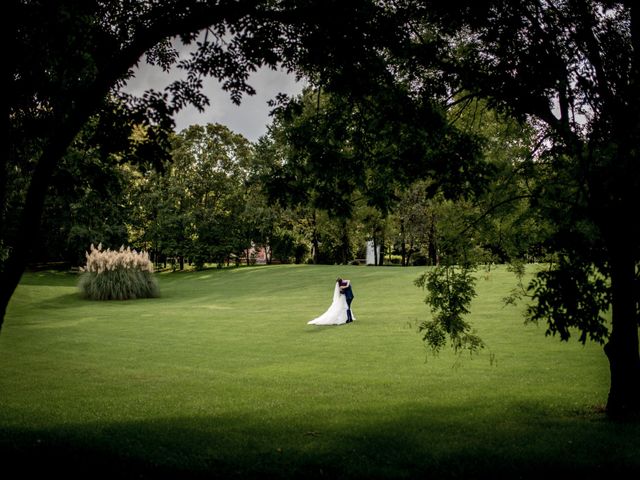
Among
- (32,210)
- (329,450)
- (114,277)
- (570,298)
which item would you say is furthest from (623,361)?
(114,277)

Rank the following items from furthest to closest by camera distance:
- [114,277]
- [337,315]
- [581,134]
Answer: [114,277] → [337,315] → [581,134]

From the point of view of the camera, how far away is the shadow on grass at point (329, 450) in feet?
20.0

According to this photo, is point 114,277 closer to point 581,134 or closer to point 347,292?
point 347,292

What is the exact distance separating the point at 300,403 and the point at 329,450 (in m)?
2.83

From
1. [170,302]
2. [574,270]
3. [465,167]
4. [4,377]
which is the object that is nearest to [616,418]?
[574,270]

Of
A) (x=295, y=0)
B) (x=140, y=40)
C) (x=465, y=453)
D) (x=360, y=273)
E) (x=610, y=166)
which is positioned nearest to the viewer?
(x=610, y=166)

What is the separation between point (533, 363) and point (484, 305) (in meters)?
11.4

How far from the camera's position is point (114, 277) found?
32844 millimetres

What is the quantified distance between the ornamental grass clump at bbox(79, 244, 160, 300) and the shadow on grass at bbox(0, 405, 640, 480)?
26.2 m

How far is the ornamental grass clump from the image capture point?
32594mm

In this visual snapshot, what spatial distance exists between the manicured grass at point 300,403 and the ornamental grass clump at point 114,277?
420 inches

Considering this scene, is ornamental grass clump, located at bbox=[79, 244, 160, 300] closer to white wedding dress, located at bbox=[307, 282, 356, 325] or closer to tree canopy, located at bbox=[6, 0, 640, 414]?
white wedding dress, located at bbox=[307, 282, 356, 325]

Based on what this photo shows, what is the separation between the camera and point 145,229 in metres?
62.4

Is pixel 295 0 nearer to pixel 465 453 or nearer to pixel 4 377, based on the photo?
pixel 465 453
